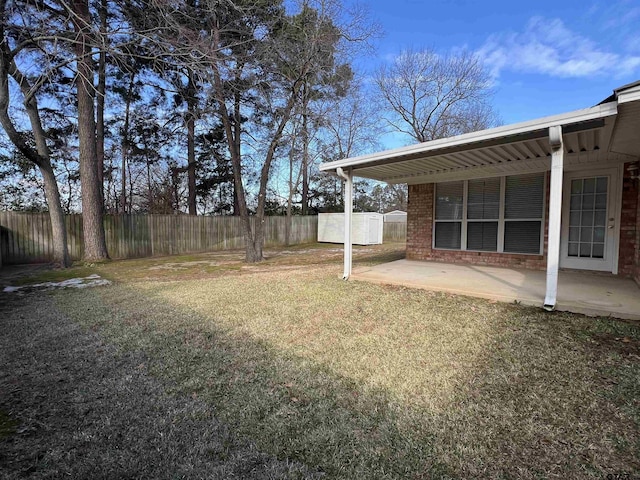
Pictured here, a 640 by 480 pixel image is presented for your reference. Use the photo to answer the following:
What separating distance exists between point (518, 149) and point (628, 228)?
7.56 feet

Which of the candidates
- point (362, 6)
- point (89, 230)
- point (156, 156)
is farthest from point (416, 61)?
point (89, 230)

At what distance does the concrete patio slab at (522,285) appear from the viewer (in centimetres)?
382

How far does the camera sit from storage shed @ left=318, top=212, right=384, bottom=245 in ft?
57.1

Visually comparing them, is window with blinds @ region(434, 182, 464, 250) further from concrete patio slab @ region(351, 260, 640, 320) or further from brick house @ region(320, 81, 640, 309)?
concrete patio slab @ region(351, 260, 640, 320)

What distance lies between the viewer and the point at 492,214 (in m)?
6.94

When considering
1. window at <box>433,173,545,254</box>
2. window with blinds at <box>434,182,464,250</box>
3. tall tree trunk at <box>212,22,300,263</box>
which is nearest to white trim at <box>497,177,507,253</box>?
window at <box>433,173,545,254</box>

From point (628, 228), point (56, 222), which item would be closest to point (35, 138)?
point (56, 222)

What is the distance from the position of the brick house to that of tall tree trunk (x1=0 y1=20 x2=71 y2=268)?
7.46 metres

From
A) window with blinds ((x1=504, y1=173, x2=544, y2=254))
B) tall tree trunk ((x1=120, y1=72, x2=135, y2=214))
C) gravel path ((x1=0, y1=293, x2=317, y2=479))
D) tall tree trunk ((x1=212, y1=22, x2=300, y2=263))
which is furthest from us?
tall tree trunk ((x1=120, y1=72, x2=135, y2=214))

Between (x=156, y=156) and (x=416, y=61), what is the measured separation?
1494cm

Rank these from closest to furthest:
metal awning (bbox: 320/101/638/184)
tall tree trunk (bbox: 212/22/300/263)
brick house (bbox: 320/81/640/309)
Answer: metal awning (bbox: 320/101/638/184) < brick house (bbox: 320/81/640/309) < tall tree trunk (bbox: 212/22/300/263)

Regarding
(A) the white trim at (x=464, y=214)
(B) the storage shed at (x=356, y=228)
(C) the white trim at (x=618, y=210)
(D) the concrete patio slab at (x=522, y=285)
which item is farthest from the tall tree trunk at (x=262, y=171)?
(C) the white trim at (x=618, y=210)

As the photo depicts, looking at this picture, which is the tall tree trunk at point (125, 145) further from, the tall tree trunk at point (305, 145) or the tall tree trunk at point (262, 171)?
the tall tree trunk at point (305, 145)

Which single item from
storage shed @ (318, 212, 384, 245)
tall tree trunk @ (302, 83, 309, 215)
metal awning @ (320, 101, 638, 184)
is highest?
tall tree trunk @ (302, 83, 309, 215)
